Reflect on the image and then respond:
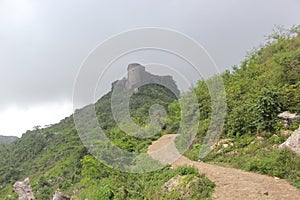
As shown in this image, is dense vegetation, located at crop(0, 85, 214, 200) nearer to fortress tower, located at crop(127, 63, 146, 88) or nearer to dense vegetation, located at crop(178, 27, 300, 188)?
fortress tower, located at crop(127, 63, 146, 88)

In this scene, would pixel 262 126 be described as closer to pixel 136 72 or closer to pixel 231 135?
pixel 231 135

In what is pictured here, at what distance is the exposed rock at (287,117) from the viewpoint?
375 inches

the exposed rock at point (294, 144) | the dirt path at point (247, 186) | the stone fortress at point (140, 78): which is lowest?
the dirt path at point (247, 186)

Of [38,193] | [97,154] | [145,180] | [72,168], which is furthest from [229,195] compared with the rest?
[38,193]

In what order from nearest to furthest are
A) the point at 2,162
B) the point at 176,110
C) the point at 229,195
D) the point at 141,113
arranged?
the point at 229,195 < the point at 141,113 < the point at 176,110 < the point at 2,162

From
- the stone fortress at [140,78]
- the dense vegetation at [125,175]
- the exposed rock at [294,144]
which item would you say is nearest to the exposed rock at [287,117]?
the exposed rock at [294,144]

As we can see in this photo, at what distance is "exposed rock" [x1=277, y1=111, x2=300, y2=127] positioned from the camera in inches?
375

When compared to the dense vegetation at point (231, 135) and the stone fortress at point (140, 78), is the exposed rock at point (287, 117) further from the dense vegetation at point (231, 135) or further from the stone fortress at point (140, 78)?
the stone fortress at point (140, 78)

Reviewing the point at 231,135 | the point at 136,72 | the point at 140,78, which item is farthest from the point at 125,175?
the point at 231,135

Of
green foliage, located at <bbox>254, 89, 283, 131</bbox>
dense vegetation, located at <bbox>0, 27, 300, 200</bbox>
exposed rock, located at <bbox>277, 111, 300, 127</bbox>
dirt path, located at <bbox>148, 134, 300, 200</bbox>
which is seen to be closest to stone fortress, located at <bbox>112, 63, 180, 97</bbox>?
dense vegetation, located at <bbox>0, 27, 300, 200</bbox>

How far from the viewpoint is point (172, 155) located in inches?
402

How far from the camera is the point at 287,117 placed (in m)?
9.70

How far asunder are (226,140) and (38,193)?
90.7 ft

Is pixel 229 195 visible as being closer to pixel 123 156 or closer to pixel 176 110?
pixel 123 156
